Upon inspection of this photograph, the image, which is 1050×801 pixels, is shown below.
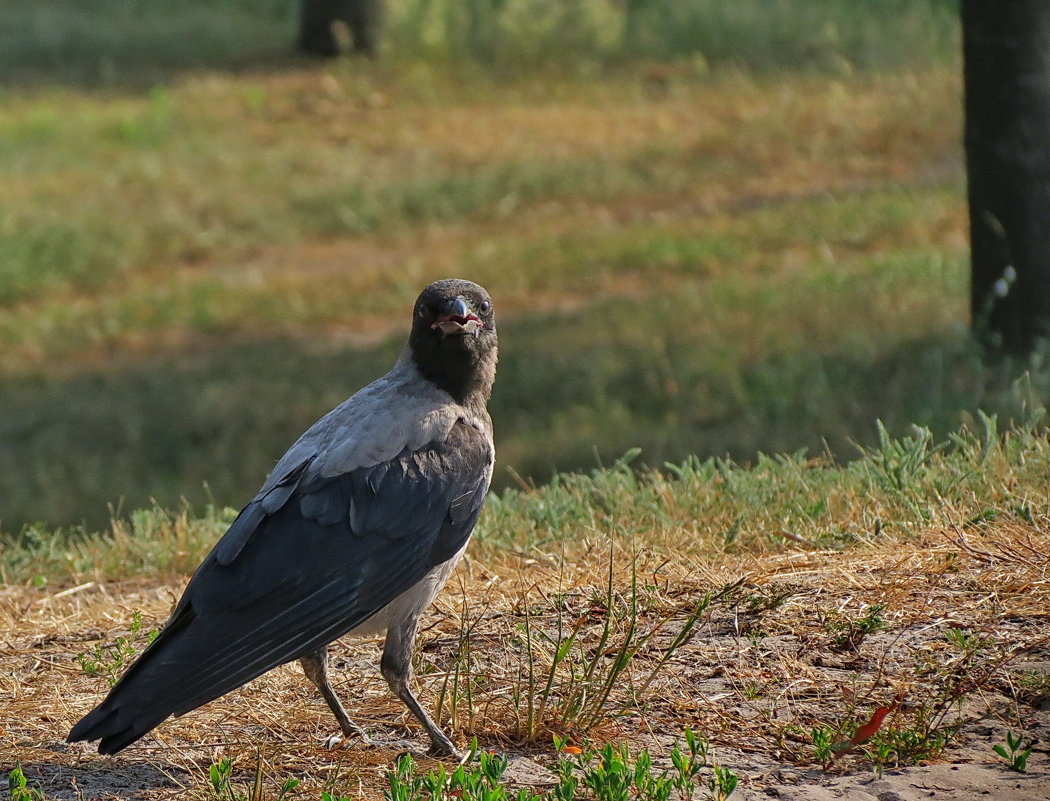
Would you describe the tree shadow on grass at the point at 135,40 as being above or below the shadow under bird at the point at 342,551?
above

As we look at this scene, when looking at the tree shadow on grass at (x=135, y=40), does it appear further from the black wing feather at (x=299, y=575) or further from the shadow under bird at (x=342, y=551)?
the black wing feather at (x=299, y=575)

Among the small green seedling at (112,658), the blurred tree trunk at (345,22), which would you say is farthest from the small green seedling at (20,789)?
the blurred tree trunk at (345,22)

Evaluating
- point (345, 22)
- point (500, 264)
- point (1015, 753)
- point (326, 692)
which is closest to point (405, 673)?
point (326, 692)

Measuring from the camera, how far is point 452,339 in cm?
449

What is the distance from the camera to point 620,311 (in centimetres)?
1062

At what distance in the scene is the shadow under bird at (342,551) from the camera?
358 cm

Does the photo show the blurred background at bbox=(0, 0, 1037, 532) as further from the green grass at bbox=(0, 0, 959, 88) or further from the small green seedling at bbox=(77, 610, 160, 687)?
the small green seedling at bbox=(77, 610, 160, 687)

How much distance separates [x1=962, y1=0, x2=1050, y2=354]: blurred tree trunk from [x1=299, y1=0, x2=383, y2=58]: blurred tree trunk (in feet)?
36.4

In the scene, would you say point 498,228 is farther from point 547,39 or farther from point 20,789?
point 20,789

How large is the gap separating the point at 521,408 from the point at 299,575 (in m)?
5.26

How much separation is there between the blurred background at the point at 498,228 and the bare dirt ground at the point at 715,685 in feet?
6.72

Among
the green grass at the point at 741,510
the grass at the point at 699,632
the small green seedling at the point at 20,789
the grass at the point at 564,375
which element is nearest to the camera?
the small green seedling at the point at 20,789

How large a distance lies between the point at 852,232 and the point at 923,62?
5958 millimetres

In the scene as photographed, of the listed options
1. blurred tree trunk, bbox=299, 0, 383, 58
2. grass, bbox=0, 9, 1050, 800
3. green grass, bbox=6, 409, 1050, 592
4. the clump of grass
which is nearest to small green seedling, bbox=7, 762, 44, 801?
grass, bbox=0, 9, 1050, 800
